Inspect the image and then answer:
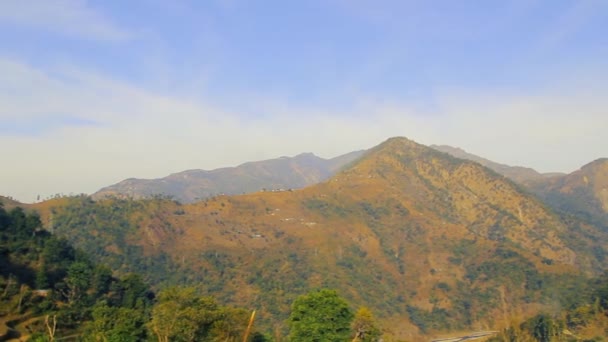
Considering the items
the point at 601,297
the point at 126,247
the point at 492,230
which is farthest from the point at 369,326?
the point at 492,230

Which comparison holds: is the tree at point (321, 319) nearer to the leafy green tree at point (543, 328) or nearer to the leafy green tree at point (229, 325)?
the leafy green tree at point (229, 325)

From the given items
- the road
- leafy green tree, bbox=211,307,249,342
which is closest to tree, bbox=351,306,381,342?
leafy green tree, bbox=211,307,249,342

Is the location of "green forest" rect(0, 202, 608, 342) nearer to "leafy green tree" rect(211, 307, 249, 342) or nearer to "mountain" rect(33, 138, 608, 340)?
"leafy green tree" rect(211, 307, 249, 342)

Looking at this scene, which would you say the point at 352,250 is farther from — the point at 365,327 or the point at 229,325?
the point at 229,325

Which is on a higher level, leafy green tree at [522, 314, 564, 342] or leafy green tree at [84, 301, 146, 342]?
leafy green tree at [84, 301, 146, 342]

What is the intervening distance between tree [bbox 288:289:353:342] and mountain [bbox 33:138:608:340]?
3204 cm

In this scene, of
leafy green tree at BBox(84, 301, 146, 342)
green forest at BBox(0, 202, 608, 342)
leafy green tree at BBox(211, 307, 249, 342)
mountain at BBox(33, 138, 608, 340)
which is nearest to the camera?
leafy green tree at BBox(211, 307, 249, 342)

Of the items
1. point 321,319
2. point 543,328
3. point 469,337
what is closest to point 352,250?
point 469,337

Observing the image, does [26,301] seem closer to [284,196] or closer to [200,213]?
[200,213]

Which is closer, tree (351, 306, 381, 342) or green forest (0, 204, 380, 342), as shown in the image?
green forest (0, 204, 380, 342)

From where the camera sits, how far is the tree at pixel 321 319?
42188 millimetres

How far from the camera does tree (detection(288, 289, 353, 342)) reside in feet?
138

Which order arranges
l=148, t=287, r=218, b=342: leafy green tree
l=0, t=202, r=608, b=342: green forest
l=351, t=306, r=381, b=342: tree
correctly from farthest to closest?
l=351, t=306, r=381, b=342: tree, l=0, t=202, r=608, b=342: green forest, l=148, t=287, r=218, b=342: leafy green tree

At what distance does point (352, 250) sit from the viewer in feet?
347
